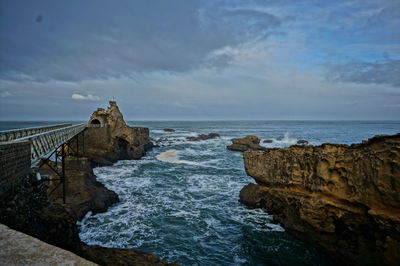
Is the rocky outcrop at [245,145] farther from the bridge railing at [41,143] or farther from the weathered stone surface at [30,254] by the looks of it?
the weathered stone surface at [30,254]

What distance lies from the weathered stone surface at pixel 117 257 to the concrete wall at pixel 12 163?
3.17 m

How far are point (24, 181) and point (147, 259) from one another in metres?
5.04

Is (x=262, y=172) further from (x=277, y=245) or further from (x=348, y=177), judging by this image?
(x=348, y=177)

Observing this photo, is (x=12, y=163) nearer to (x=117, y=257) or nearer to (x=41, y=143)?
(x=117, y=257)

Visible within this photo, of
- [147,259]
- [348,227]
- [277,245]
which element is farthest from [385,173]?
[147,259]

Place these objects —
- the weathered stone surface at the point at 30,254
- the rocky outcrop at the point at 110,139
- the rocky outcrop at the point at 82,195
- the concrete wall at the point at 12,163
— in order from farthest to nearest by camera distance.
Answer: the rocky outcrop at the point at 110,139
the rocky outcrop at the point at 82,195
the concrete wall at the point at 12,163
the weathered stone surface at the point at 30,254

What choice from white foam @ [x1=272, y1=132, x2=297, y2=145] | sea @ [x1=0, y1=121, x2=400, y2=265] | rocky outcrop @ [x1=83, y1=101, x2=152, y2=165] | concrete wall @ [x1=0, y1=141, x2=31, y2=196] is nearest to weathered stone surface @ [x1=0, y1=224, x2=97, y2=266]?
concrete wall @ [x1=0, y1=141, x2=31, y2=196]

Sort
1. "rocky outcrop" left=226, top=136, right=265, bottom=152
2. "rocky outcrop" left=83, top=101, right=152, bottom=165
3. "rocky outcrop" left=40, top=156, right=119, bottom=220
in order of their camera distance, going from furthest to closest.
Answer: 1. "rocky outcrop" left=226, top=136, right=265, bottom=152
2. "rocky outcrop" left=83, top=101, right=152, bottom=165
3. "rocky outcrop" left=40, top=156, right=119, bottom=220

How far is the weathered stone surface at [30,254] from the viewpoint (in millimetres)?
2835

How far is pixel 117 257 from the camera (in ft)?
24.7

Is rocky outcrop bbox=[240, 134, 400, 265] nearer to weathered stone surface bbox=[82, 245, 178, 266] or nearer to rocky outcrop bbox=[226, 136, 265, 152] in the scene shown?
weathered stone surface bbox=[82, 245, 178, 266]

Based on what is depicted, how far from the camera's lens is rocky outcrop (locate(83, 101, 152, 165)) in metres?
34.0

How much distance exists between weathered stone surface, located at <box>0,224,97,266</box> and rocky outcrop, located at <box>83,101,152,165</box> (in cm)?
3073

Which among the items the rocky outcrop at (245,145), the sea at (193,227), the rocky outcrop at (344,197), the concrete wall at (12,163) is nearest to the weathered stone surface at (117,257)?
the concrete wall at (12,163)
